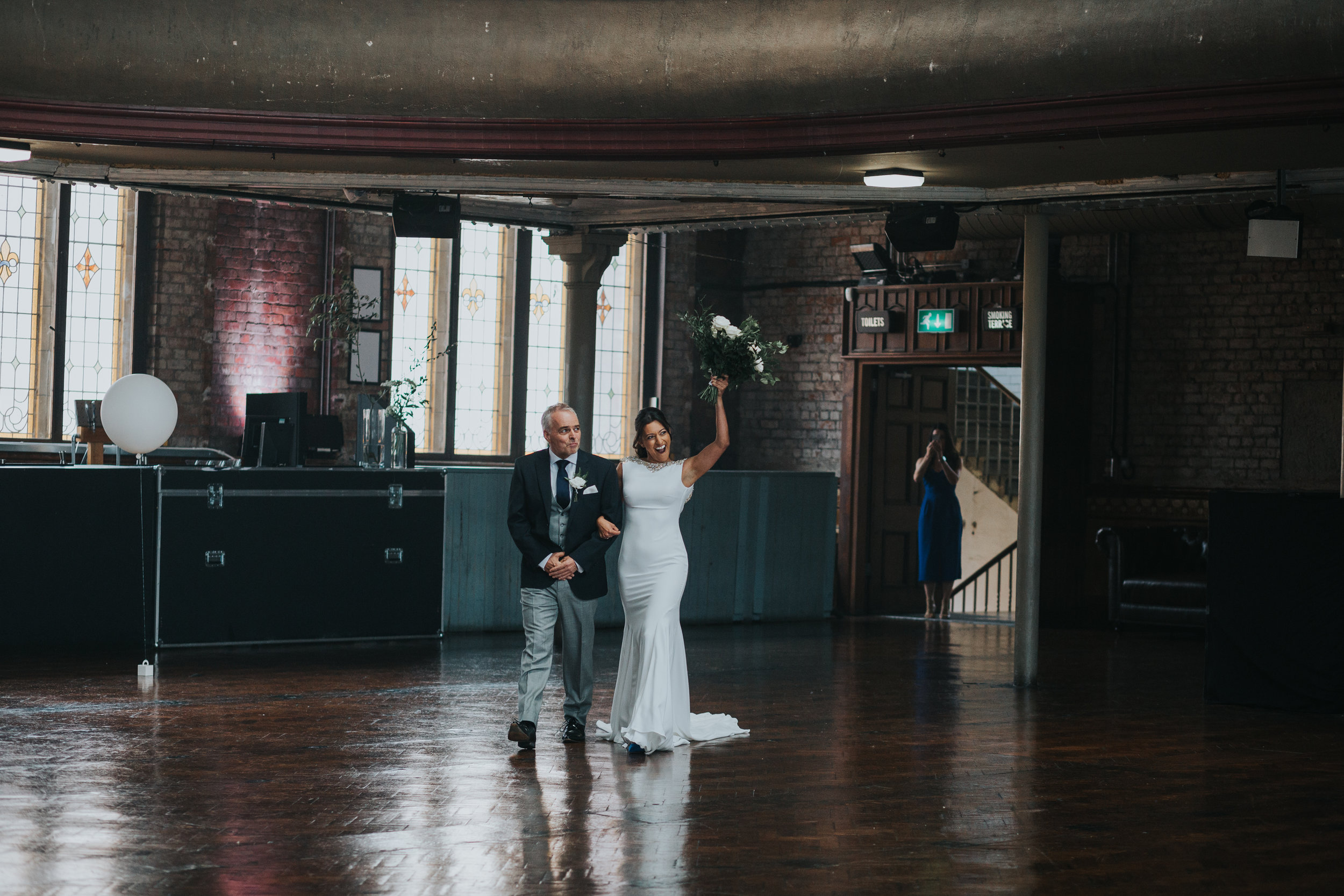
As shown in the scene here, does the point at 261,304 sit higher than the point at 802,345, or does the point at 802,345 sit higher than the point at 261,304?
the point at 261,304

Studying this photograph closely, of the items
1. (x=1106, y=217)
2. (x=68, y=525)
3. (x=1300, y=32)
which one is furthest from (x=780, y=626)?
(x=1300, y=32)

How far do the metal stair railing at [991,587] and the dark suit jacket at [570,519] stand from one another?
8.48 metres

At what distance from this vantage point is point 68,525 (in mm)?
9742

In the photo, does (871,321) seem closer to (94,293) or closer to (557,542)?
(94,293)

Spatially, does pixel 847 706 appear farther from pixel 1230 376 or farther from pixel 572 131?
pixel 1230 376

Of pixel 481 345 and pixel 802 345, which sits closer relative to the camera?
pixel 481 345

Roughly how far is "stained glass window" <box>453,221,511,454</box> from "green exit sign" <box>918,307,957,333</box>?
161 inches

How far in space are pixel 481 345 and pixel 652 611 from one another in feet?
27.1

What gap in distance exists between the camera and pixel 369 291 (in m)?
13.7

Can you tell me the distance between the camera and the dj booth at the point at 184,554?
9.68 meters

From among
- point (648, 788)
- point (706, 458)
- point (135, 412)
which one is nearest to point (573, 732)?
point (648, 788)

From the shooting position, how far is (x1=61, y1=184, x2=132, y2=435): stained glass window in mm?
12484

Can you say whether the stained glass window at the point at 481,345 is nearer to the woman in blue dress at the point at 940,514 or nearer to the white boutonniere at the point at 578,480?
the woman in blue dress at the point at 940,514

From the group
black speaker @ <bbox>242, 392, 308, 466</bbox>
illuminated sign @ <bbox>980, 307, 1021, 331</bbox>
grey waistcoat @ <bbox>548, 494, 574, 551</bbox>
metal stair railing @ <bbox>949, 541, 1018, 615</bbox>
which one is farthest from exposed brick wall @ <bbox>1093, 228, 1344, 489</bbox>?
grey waistcoat @ <bbox>548, 494, 574, 551</bbox>
